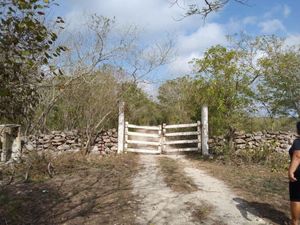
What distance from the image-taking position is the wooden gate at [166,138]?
589 inches

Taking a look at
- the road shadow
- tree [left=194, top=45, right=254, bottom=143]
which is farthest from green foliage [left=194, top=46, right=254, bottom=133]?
the road shadow

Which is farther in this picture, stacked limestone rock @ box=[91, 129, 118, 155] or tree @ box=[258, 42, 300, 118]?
tree @ box=[258, 42, 300, 118]

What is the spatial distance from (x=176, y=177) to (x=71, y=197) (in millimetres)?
3277

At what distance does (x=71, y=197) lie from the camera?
7543mm

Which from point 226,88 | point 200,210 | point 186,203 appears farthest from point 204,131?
point 200,210

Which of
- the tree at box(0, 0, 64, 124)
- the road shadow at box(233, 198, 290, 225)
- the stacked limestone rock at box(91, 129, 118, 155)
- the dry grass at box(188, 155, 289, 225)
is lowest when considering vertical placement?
the road shadow at box(233, 198, 290, 225)

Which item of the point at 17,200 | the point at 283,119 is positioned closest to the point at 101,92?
the point at 17,200

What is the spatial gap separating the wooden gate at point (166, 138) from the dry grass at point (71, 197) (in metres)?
4.39

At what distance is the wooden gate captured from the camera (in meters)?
15.0

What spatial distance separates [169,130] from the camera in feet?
54.5

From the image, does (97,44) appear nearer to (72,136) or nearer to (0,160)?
(72,136)

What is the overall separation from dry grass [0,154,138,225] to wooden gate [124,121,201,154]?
4.39 m

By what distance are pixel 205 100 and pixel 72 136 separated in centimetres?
549

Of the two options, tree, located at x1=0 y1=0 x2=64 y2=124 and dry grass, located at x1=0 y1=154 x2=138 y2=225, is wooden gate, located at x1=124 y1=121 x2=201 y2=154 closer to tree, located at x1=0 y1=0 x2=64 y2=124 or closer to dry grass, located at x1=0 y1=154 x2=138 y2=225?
dry grass, located at x1=0 y1=154 x2=138 y2=225
